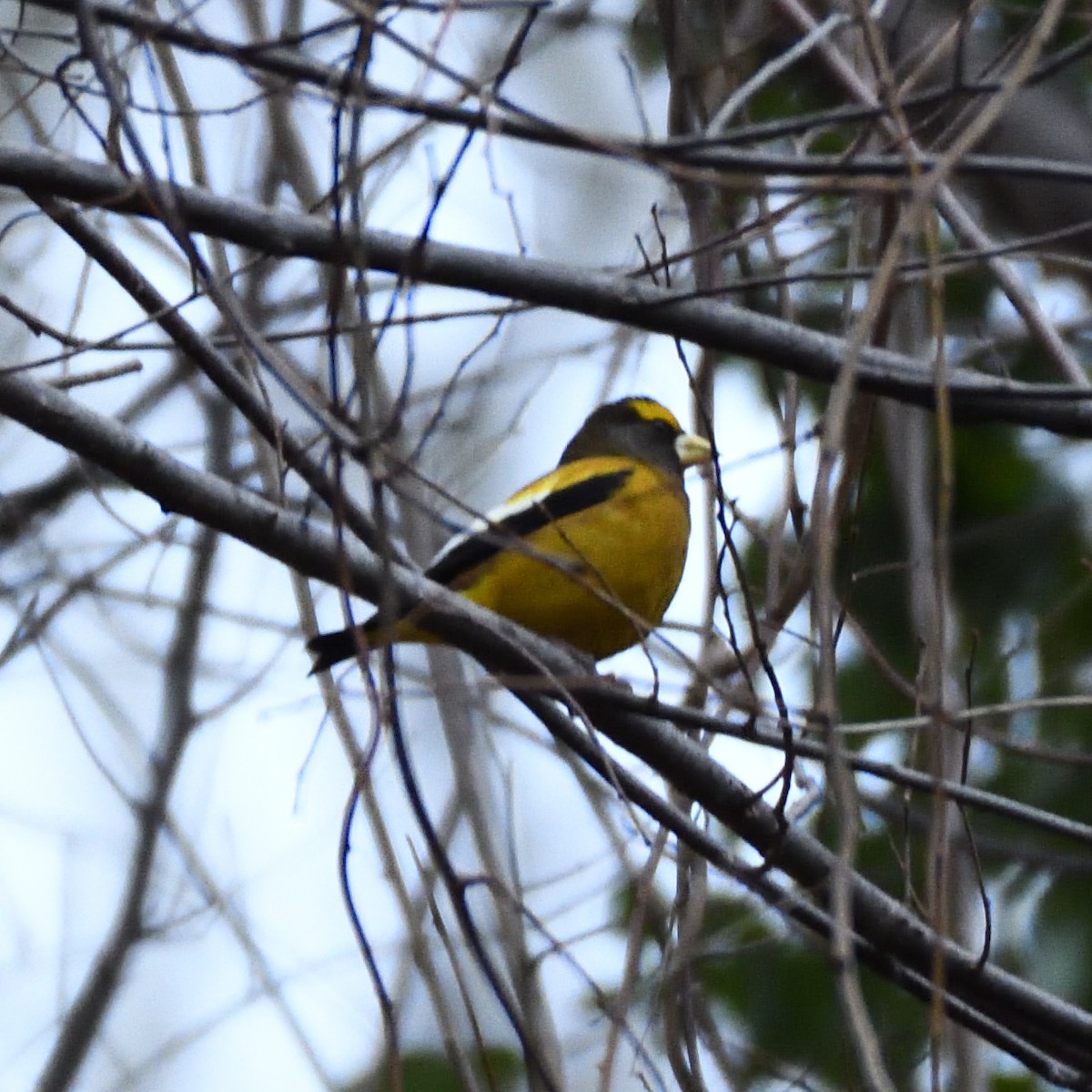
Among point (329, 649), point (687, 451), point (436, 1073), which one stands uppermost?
point (687, 451)

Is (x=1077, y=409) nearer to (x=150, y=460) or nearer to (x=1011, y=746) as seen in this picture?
(x=1011, y=746)

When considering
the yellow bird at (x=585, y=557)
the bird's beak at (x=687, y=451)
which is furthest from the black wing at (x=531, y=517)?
the bird's beak at (x=687, y=451)

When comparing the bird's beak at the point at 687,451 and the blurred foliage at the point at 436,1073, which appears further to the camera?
the bird's beak at the point at 687,451

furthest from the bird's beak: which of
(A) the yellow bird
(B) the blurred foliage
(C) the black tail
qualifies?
(B) the blurred foliage

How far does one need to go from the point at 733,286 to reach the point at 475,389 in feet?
9.71

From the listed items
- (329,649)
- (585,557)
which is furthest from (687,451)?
(329,649)

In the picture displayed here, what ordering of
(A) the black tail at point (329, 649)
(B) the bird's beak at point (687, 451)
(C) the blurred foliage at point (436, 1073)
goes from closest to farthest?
(A) the black tail at point (329, 649), (C) the blurred foliage at point (436, 1073), (B) the bird's beak at point (687, 451)

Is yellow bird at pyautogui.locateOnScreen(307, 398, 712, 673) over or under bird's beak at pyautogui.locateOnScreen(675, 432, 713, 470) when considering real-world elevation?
under

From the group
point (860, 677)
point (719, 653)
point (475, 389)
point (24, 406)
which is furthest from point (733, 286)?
point (860, 677)

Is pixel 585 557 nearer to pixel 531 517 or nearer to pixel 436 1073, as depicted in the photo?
pixel 531 517

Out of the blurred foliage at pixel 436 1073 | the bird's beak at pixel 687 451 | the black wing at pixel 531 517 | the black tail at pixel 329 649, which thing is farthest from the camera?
the bird's beak at pixel 687 451

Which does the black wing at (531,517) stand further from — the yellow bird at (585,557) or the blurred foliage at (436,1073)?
the blurred foliage at (436,1073)

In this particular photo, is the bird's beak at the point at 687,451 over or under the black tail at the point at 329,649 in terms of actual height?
over

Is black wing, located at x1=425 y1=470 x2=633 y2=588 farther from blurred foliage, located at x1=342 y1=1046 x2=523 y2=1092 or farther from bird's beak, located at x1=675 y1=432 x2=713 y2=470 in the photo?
blurred foliage, located at x1=342 y1=1046 x2=523 y2=1092
